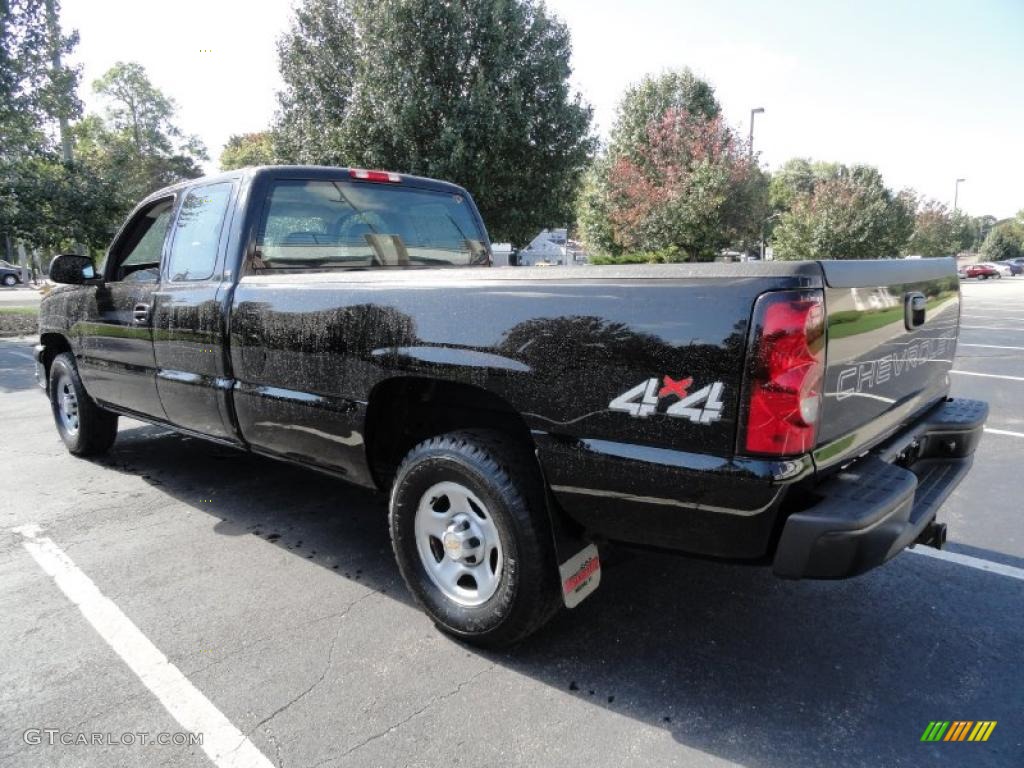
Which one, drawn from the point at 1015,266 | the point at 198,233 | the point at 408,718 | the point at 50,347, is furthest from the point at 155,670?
the point at 1015,266

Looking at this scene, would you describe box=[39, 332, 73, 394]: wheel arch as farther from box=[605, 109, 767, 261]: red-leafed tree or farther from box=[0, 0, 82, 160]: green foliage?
box=[605, 109, 767, 261]: red-leafed tree

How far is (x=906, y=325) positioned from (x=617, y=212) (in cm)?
2348

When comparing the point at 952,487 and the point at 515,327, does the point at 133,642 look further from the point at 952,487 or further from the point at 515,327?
the point at 952,487

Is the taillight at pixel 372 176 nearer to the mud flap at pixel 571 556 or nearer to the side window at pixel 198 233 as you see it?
the side window at pixel 198 233

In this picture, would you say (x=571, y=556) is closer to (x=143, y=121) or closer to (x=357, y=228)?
(x=357, y=228)

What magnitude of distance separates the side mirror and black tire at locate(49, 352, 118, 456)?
0.84m

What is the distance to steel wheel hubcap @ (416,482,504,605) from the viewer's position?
2.55 m

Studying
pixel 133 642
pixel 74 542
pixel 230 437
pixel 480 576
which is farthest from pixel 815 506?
pixel 74 542

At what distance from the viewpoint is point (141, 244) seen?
15.2 feet

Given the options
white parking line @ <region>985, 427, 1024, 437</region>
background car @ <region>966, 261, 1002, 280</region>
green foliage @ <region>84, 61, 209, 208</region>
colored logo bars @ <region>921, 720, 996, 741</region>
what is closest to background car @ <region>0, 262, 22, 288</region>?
green foliage @ <region>84, 61, 209, 208</region>

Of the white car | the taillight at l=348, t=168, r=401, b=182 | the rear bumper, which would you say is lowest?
the white car

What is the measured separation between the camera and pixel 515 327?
7.53 ft

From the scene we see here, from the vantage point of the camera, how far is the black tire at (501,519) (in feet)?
7.71

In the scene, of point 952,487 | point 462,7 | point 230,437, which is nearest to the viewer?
point 952,487
